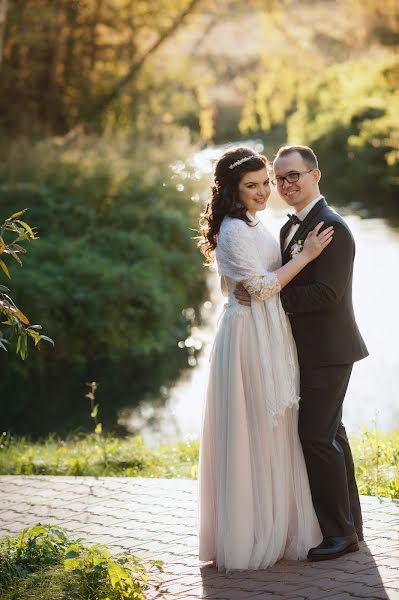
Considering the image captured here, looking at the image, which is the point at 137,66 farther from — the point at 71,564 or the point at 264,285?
the point at 71,564

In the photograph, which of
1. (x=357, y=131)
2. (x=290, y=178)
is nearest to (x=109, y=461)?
(x=290, y=178)

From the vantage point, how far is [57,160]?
60.6ft

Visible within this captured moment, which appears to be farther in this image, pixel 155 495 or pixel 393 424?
pixel 393 424

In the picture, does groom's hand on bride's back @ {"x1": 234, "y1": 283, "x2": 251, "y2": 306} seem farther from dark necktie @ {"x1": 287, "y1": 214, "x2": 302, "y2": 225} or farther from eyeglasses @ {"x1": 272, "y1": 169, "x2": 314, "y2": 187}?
eyeglasses @ {"x1": 272, "y1": 169, "x2": 314, "y2": 187}

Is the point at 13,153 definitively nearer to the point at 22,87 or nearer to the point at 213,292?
the point at 22,87

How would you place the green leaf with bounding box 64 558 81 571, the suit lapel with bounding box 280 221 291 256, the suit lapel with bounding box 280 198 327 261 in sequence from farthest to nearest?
the suit lapel with bounding box 280 221 291 256
the suit lapel with bounding box 280 198 327 261
the green leaf with bounding box 64 558 81 571

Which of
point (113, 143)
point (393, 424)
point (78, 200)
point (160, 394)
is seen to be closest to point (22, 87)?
point (113, 143)

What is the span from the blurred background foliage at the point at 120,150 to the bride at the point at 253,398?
7.90 metres

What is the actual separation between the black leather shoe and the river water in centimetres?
200

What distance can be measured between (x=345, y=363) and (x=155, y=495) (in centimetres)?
222

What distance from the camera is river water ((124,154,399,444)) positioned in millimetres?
11719

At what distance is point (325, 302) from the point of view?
15.6ft

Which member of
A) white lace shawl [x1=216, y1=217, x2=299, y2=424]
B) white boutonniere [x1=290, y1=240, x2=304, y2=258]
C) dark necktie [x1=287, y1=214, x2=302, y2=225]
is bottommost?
white lace shawl [x1=216, y1=217, x2=299, y2=424]

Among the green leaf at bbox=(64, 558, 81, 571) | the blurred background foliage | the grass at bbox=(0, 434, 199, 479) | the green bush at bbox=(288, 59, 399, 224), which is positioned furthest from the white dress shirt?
the green bush at bbox=(288, 59, 399, 224)
